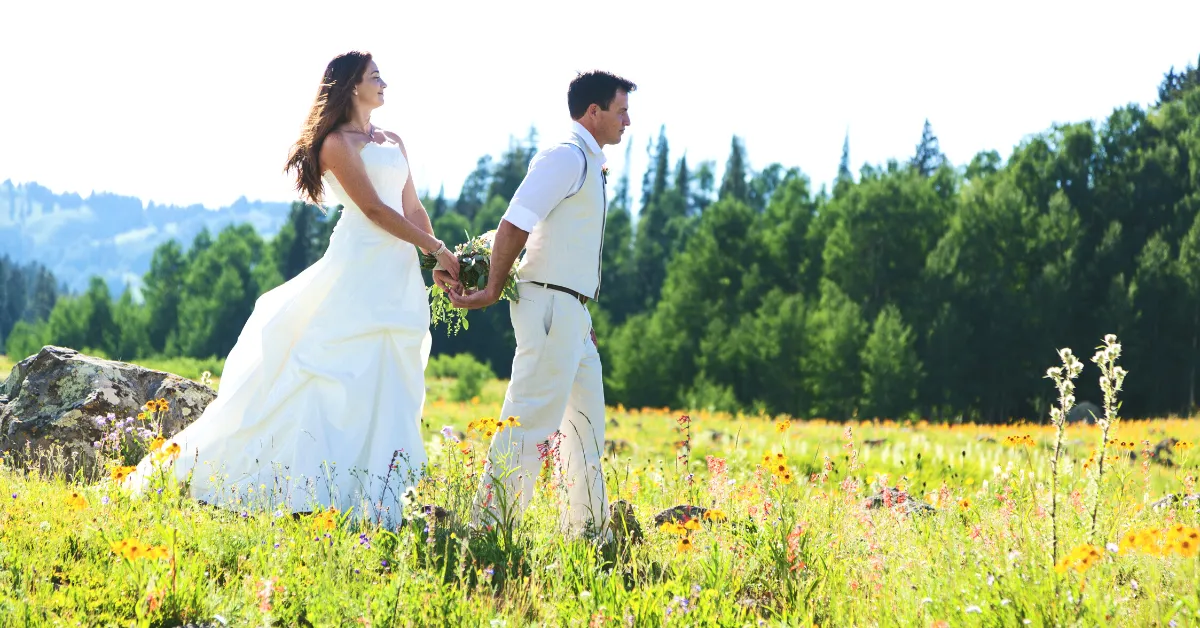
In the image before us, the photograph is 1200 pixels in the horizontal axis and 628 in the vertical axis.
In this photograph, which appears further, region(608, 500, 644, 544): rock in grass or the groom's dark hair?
the groom's dark hair

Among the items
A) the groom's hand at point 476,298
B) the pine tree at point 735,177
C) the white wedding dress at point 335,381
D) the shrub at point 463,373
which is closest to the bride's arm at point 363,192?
the white wedding dress at point 335,381

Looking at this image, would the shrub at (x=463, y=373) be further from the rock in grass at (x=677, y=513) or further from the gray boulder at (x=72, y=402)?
the rock in grass at (x=677, y=513)

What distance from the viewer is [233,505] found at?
205 inches

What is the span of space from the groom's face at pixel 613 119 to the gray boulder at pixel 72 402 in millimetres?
3466

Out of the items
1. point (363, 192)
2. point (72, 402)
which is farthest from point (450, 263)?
point (72, 402)

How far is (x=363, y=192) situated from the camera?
5.90 metres

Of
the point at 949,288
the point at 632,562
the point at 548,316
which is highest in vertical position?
the point at 949,288

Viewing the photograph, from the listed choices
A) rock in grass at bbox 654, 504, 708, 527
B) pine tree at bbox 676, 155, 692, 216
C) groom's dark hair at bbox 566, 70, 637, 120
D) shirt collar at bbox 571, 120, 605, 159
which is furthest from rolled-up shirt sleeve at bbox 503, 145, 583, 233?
pine tree at bbox 676, 155, 692, 216

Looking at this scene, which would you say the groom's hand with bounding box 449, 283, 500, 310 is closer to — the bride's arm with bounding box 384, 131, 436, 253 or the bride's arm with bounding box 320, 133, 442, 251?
the bride's arm with bounding box 320, 133, 442, 251

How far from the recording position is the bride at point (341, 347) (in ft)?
19.0

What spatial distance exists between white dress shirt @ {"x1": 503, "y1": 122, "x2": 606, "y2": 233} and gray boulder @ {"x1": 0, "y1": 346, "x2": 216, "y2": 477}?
123 inches

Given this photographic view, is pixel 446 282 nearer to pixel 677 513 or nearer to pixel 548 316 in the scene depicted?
pixel 548 316

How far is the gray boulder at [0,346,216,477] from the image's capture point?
673 cm

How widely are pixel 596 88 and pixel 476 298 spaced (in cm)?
117
